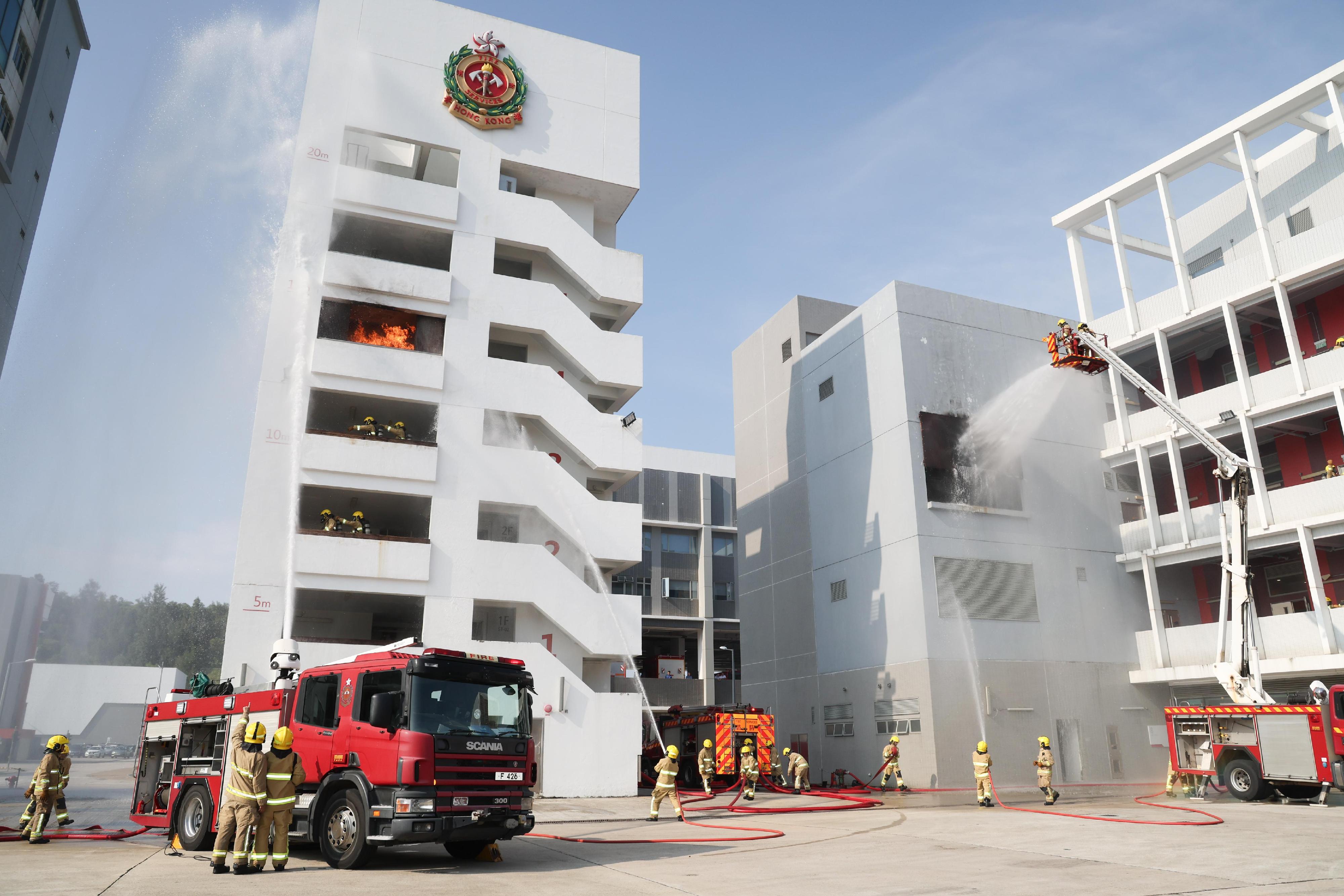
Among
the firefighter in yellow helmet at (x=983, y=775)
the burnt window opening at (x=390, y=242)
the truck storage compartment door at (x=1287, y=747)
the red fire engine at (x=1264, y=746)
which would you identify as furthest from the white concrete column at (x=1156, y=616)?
the burnt window opening at (x=390, y=242)

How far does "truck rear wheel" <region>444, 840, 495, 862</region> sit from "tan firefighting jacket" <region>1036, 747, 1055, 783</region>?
1604 centimetres

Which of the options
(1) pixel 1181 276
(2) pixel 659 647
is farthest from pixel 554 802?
(2) pixel 659 647

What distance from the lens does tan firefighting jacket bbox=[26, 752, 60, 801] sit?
1445 centimetres

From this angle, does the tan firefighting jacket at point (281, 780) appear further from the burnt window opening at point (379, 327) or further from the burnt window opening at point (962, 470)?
the burnt window opening at point (962, 470)

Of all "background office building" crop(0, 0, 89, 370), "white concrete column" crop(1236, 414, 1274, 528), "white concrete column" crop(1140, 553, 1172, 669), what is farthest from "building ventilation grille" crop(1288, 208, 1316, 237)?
"background office building" crop(0, 0, 89, 370)

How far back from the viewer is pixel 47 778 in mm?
14602

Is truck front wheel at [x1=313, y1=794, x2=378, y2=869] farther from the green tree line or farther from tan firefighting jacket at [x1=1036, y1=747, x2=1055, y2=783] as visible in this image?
tan firefighting jacket at [x1=1036, y1=747, x2=1055, y2=783]

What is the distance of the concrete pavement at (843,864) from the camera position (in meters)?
9.87

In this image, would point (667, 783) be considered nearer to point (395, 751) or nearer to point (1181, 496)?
point (395, 751)

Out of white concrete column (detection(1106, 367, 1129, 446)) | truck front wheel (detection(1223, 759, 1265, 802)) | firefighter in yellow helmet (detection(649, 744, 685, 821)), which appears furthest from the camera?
white concrete column (detection(1106, 367, 1129, 446))

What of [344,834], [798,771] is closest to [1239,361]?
[798,771]

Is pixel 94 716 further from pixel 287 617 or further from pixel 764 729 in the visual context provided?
pixel 764 729

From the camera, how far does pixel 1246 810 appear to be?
19.3 metres

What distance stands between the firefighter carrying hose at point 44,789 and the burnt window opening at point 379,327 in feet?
57.9
